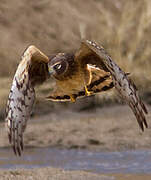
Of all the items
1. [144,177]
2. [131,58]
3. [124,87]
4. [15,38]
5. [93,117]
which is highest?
[15,38]

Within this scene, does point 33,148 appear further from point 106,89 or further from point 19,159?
point 106,89

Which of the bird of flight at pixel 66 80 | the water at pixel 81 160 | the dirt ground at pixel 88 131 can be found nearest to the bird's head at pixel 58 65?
the bird of flight at pixel 66 80

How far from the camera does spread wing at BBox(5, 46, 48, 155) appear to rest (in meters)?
7.82

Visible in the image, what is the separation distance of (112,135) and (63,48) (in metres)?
5.17

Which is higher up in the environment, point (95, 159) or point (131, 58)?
point (131, 58)

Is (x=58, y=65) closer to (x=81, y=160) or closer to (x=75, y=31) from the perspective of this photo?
(x=81, y=160)

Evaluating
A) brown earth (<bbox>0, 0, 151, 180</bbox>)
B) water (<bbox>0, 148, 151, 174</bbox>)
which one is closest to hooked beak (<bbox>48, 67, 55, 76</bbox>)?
brown earth (<bbox>0, 0, 151, 180</bbox>)

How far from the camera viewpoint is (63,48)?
1711 centimetres

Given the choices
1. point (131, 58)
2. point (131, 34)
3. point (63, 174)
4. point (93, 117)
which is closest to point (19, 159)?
point (63, 174)

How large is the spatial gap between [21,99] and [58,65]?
103 cm

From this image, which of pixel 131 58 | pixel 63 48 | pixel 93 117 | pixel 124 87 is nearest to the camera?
pixel 124 87

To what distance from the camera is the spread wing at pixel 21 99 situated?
7816 millimetres

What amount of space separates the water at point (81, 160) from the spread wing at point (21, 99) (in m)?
2.17

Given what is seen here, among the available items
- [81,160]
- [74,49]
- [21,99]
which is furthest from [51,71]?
[74,49]
